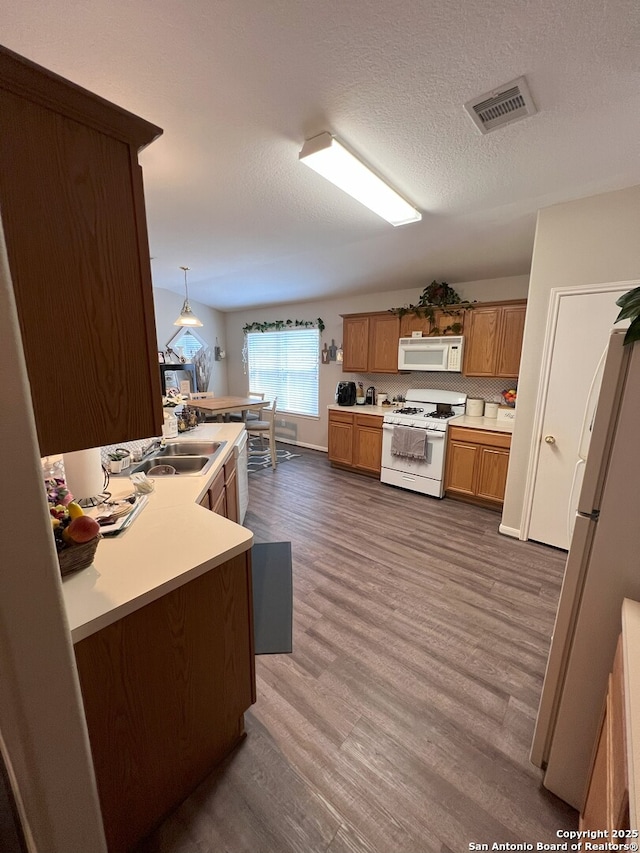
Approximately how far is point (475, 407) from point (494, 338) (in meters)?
0.83

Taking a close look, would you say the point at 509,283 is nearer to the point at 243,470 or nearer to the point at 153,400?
the point at 243,470

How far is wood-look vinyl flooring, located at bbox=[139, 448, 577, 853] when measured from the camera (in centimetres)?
113

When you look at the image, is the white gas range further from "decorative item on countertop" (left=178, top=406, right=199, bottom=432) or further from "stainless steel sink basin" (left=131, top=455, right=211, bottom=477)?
"stainless steel sink basin" (left=131, top=455, right=211, bottom=477)

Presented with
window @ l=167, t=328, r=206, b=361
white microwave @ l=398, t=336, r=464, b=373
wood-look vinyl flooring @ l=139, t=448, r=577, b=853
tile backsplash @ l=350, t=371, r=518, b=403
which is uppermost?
window @ l=167, t=328, r=206, b=361

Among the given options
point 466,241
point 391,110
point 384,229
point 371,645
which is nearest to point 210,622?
point 371,645

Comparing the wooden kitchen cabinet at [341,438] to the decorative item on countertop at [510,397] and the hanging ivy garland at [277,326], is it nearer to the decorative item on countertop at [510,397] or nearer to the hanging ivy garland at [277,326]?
the hanging ivy garland at [277,326]

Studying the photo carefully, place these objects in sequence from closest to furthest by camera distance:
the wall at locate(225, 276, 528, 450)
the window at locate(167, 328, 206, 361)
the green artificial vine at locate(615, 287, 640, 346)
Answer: the green artificial vine at locate(615, 287, 640, 346) → the wall at locate(225, 276, 528, 450) → the window at locate(167, 328, 206, 361)

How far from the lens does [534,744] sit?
128 cm

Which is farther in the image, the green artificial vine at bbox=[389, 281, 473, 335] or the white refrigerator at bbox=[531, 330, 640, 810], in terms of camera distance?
the green artificial vine at bbox=[389, 281, 473, 335]

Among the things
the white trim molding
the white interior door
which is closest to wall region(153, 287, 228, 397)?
the white trim molding

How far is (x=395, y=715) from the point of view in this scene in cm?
148

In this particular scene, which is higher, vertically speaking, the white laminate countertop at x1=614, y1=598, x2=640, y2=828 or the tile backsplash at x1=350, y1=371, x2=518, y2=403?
the tile backsplash at x1=350, y1=371, x2=518, y2=403

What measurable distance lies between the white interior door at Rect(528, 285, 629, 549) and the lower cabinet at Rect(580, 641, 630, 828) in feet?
5.54

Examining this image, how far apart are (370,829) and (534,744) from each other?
27.4 inches
